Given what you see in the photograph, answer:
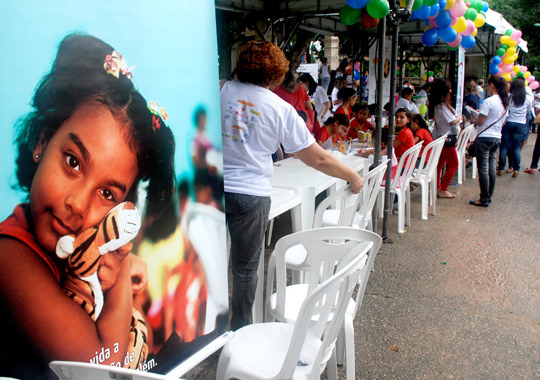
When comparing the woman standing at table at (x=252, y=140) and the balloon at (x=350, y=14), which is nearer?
the woman standing at table at (x=252, y=140)

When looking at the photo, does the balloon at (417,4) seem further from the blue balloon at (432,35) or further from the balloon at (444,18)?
the blue balloon at (432,35)

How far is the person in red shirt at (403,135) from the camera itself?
5504 millimetres

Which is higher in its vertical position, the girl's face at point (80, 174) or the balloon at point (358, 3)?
the balloon at point (358, 3)

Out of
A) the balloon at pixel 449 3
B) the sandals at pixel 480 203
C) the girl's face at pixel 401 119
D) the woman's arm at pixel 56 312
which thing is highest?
the balloon at pixel 449 3

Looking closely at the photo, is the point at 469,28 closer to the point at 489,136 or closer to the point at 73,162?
the point at 489,136


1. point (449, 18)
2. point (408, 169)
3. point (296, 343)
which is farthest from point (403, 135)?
point (296, 343)

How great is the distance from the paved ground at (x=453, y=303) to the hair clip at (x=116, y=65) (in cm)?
175

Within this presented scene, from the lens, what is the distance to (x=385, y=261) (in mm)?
4262

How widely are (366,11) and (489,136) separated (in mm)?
2707

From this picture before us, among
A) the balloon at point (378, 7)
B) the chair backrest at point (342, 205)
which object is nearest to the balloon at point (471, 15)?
the balloon at point (378, 7)

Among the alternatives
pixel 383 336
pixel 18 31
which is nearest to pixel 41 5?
pixel 18 31

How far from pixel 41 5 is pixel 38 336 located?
2.89 feet

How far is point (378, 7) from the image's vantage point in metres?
3.86

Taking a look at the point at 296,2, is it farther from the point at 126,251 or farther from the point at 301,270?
the point at 126,251
